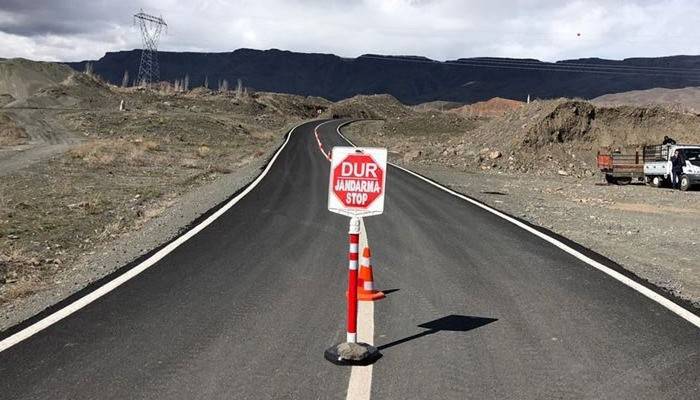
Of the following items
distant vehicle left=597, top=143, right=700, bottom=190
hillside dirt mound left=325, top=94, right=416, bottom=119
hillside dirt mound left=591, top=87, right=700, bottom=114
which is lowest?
distant vehicle left=597, top=143, right=700, bottom=190

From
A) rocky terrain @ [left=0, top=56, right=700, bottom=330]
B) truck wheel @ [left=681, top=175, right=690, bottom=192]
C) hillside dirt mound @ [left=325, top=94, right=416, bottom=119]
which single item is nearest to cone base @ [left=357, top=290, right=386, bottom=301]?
rocky terrain @ [left=0, top=56, right=700, bottom=330]

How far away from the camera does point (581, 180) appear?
3009 cm

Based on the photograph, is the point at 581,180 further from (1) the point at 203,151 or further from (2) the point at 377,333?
(2) the point at 377,333

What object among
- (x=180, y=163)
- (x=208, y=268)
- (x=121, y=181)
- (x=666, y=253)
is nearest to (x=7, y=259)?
(x=208, y=268)

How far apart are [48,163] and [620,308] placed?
26.3 meters

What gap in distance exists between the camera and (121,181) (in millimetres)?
23078

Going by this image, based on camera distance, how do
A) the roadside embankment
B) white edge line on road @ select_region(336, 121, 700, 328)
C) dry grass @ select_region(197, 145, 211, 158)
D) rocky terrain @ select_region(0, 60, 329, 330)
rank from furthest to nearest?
dry grass @ select_region(197, 145, 211, 158) < the roadside embankment < rocky terrain @ select_region(0, 60, 329, 330) < white edge line on road @ select_region(336, 121, 700, 328)

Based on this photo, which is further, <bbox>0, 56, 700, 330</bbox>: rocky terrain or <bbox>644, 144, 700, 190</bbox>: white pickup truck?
<bbox>644, 144, 700, 190</bbox>: white pickup truck

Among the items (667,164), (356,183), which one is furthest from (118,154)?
(356,183)

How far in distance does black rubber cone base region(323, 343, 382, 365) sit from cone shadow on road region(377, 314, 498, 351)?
20.3 inches

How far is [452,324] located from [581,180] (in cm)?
2624

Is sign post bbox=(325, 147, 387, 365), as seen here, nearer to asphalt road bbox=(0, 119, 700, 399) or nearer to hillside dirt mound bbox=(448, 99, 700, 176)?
asphalt road bbox=(0, 119, 700, 399)

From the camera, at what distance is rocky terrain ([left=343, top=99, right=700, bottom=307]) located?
36.1 ft

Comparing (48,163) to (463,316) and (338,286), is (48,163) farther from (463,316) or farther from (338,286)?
(463,316)
